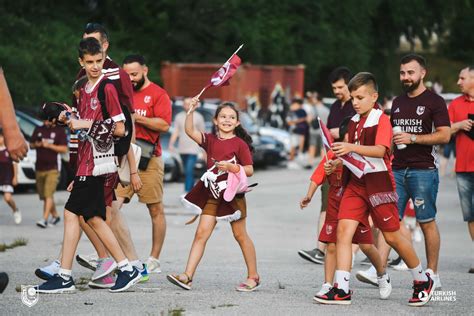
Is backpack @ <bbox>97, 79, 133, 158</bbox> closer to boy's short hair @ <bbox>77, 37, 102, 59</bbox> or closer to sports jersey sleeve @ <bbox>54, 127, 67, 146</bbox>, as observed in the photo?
boy's short hair @ <bbox>77, 37, 102, 59</bbox>

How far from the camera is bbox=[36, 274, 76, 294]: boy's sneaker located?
9.02 m

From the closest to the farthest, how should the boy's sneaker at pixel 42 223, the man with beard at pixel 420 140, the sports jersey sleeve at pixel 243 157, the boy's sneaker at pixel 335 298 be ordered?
the boy's sneaker at pixel 335 298, the sports jersey sleeve at pixel 243 157, the man with beard at pixel 420 140, the boy's sneaker at pixel 42 223

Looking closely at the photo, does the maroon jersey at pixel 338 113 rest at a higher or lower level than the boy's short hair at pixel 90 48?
lower

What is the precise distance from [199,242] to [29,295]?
1546 mm

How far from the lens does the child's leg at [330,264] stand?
943 centimetres

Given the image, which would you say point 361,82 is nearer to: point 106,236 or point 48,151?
point 106,236

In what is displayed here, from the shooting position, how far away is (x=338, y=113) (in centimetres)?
1179

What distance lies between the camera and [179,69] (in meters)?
41.3

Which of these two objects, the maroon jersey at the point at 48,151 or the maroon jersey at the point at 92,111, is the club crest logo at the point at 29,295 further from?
the maroon jersey at the point at 48,151

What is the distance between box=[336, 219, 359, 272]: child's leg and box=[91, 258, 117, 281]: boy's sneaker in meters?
1.81

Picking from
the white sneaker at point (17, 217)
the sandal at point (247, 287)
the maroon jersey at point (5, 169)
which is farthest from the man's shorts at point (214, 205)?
the maroon jersey at point (5, 169)

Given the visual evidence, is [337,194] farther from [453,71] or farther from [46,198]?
[453,71]

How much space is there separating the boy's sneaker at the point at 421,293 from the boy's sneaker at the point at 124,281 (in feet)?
6.73

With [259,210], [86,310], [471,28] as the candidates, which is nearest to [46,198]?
[259,210]
